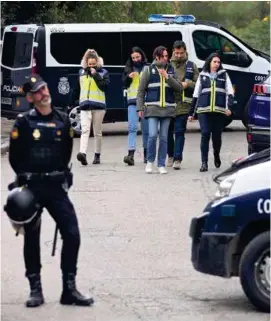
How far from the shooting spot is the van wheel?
7816 millimetres

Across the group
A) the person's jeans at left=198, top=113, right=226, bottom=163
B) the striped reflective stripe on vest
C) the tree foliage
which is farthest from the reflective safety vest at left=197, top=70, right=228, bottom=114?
the tree foliage

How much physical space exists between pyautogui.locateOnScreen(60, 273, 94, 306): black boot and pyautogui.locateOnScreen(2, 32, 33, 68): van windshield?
13500 millimetres

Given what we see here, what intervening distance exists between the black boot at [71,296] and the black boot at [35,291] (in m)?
0.17

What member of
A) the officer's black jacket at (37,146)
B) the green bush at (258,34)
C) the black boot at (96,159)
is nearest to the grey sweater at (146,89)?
the black boot at (96,159)

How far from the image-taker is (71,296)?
8.27m

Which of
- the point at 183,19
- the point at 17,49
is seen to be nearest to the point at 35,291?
the point at 17,49

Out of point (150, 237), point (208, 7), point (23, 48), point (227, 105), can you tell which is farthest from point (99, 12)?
point (150, 237)

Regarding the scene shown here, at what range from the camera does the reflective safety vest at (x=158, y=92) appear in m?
15.3

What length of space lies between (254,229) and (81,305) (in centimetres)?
138

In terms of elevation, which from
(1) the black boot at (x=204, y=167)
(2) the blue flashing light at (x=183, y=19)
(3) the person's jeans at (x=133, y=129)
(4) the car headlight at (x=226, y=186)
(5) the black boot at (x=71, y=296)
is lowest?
(1) the black boot at (x=204, y=167)

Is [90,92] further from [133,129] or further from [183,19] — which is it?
[183,19]

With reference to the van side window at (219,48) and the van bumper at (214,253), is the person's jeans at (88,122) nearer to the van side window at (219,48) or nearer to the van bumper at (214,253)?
the van side window at (219,48)

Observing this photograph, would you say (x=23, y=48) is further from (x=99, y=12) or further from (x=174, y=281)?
(x=174, y=281)

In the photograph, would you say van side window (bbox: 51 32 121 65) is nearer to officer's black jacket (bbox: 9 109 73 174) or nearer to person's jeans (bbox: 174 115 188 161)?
person's jeans (bbox: 174 115 188 161)
